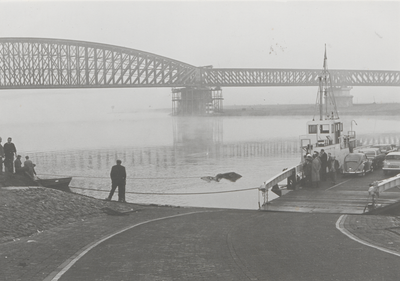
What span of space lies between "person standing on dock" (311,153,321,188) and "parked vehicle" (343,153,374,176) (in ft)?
14.1

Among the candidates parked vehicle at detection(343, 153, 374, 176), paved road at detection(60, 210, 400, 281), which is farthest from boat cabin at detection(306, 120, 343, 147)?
paved road at detection(60, 210, 400, 281)

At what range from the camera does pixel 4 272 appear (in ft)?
31.0

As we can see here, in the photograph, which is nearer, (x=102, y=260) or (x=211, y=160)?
(x=102, y=260)

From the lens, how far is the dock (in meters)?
19.0

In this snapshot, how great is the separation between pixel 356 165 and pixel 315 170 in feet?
15.8

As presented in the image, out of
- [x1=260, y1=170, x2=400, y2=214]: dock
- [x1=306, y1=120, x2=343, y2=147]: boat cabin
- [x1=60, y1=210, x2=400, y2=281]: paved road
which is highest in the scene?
[x1=306, y1=120, x2=343, y2=147]: boat cabin

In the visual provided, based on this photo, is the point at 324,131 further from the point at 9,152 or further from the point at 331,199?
the point at 9,152

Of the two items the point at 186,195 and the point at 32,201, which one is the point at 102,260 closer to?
the point at 32,201

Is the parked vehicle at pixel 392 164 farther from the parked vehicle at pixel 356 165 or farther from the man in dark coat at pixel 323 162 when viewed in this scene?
the man in dark coat at pixel 323 162

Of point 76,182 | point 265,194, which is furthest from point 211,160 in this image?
point 265,194

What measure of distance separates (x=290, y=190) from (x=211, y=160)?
25.3 m

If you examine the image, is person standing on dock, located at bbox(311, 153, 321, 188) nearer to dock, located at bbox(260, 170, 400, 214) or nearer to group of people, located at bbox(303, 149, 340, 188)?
group of people, located at bbox(303, 149, 340, 188)

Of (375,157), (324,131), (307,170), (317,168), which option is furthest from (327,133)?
(317,168)

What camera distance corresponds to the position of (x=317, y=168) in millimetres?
24000
